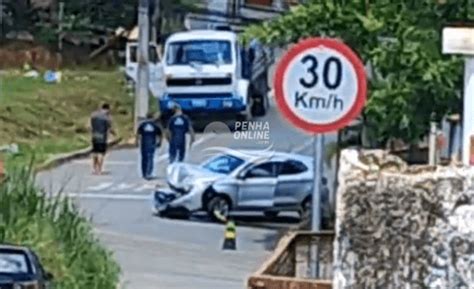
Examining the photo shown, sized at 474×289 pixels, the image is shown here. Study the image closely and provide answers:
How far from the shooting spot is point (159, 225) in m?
23.8

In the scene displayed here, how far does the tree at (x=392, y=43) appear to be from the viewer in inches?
769

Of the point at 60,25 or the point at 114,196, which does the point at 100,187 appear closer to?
the point at 114,196

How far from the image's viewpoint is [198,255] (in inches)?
866

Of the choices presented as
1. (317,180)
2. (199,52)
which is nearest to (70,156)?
(199,52)

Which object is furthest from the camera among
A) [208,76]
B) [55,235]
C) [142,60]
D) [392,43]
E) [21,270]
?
[208,76]

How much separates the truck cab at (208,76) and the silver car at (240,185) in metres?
0.72

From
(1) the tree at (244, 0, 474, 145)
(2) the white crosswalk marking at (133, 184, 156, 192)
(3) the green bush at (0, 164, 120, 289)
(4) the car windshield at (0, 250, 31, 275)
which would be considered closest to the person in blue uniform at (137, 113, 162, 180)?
(2) the white crosswalk marking at (133, 184, 156, 192)

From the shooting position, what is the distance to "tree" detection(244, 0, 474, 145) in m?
19.5

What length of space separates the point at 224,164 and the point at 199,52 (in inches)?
79.3

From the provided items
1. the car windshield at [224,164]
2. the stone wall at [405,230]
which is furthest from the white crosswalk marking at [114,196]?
the stone wall at [405,230]

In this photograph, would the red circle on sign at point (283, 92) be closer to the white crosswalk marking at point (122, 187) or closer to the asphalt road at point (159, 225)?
the asphalt road at point (159, 225)

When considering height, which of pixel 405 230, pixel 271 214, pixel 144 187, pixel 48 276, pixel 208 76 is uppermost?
pixel 405 230

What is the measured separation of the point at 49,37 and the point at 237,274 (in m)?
6.00

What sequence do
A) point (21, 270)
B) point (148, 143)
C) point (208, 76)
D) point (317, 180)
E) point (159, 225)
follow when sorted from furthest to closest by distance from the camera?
point (208, 76)
point (148, 143)
point (159, 225)
point (21, 270)
point (317, 180)
